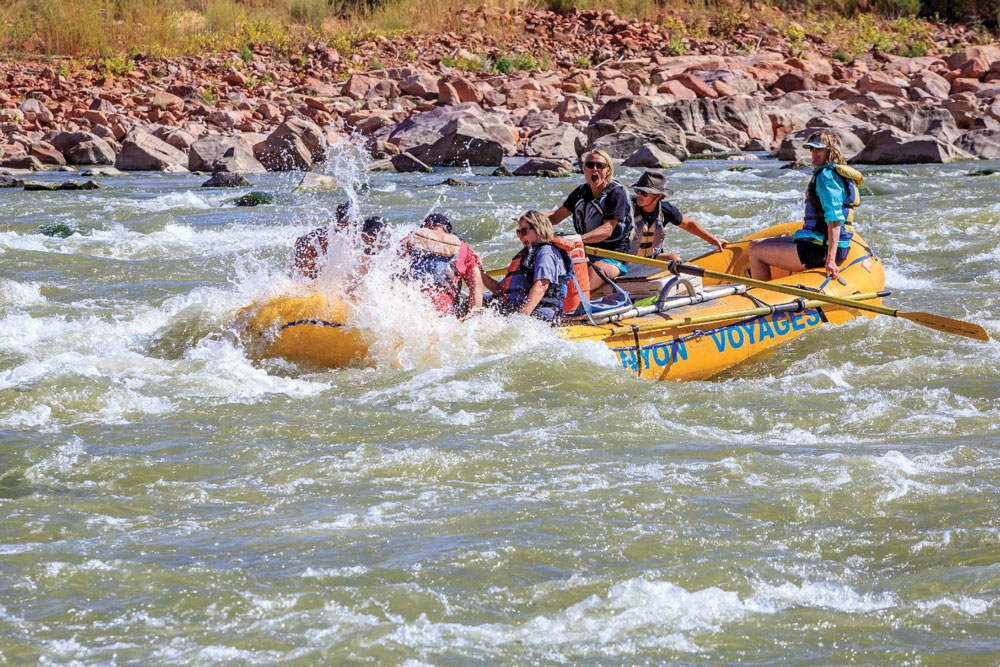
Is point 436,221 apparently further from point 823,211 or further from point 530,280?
point 823,211

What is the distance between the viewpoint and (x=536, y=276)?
6.57m

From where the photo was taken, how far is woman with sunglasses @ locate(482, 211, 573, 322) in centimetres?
657

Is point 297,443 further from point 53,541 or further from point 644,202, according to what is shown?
point 644,202

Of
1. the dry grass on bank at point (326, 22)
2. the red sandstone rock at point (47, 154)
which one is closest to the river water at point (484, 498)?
the red sandstone rock at point (47, 154)

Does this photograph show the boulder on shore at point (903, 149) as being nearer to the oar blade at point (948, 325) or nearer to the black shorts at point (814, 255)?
the black shorts at point (814, 255)

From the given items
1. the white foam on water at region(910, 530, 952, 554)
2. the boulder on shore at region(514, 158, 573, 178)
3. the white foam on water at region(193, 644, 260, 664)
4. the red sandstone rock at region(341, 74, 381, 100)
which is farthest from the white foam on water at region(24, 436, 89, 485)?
the red sandstone rock at region(341, 74, 381, 100)

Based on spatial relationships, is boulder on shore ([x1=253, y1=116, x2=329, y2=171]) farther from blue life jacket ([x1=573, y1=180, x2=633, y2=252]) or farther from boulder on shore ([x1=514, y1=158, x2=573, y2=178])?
blue life jacket ([x1=573, y1=180, x2=633, y2=252])

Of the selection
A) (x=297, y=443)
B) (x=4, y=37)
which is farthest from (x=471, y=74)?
(x=297, y=443)

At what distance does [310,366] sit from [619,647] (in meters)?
3.38

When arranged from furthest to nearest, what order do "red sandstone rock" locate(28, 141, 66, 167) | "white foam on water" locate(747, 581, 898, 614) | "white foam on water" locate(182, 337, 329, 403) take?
"red sandstone rock" locate(28, 141, 66, 167) → "white foam on water" locate(182, 337, 329, 403) → "white foam on water" locate(747, 581, 898, 614)

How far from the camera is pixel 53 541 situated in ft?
13.5

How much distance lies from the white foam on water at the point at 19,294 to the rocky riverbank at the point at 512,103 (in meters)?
8.03

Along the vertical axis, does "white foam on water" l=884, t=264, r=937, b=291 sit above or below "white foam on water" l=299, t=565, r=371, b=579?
below

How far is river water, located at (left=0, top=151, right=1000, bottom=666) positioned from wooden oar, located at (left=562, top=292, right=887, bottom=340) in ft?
0.35
